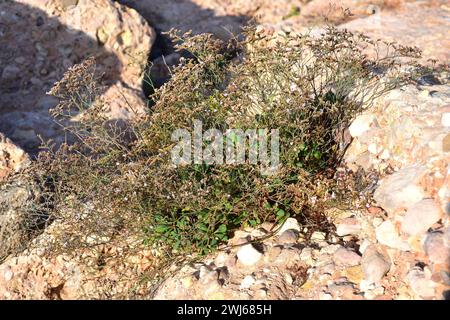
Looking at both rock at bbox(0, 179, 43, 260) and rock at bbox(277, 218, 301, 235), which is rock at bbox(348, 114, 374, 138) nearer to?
rock at bbox(277, 218, 301, 235)

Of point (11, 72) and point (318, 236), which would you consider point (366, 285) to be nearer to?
point (318, 236)

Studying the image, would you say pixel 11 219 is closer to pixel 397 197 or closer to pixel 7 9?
→ pixel 397 197

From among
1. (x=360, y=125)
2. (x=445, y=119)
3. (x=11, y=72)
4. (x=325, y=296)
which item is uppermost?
(x=445, y=119)

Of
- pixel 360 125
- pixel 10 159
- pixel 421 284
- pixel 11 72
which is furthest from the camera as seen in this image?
pixel 11 72

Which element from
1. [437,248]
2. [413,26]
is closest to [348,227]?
[437,248]

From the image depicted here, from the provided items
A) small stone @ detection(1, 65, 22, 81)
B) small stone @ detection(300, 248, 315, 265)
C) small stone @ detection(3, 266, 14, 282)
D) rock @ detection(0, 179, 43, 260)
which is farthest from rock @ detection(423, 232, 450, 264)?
small stone @ detection(1, 65, 22, 81)

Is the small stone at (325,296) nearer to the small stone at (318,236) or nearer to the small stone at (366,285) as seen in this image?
→ the small stone at (366,285)

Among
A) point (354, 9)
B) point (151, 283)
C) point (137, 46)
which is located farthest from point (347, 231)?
point (354, 9)
